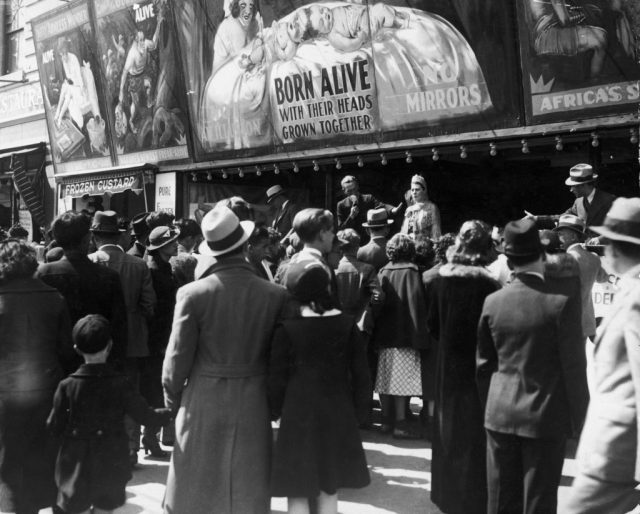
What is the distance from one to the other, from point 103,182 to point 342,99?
6833 mm

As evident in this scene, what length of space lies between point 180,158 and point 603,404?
11.5 m

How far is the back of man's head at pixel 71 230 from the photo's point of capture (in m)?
4.80

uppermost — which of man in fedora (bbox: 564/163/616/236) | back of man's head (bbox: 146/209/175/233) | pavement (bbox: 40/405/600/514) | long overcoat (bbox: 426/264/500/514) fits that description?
back of man's head (bbox: 146/209/175/233)

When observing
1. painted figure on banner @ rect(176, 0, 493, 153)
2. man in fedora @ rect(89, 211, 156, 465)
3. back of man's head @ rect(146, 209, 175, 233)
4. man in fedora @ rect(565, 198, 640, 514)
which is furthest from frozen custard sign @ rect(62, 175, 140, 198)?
man in fedora @ rect(565, 198, 640, 514)

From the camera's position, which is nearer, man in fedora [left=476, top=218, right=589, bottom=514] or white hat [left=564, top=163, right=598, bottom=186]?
man in fedora [left=476, top=218, right=589, bottom=514]

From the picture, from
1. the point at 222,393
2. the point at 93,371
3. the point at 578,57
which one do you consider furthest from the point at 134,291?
the point at 578,57

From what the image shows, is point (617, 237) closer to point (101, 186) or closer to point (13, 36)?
point (101, 186)

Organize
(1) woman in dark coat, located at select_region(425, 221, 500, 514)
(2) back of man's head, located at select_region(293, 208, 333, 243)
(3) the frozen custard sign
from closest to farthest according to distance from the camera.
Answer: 1. (1) woman in dark coat, located at select_region(425, 221, 500, 514)
2. (2) back of man's head, located at select_region(293, 208, 333, 243)
3. (3) the frozen custard sign

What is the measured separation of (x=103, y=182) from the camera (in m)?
15.2

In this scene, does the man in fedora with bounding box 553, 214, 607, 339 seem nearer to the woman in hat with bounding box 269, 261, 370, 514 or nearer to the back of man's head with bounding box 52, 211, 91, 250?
the woman in hat with bounding box 269, 261, 370, 514

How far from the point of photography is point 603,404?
305 cm

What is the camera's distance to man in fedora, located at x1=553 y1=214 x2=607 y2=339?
19.7 feet

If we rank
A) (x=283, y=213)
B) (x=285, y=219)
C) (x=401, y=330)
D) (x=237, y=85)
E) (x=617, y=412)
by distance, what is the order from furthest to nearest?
1. (x=285, y=219)
2. (x=283, y=213)
3. (x=237, y=85)
4. (x=401, y=330)
5. (x=617, y=412)

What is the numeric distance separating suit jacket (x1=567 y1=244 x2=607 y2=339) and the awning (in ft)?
32.2
